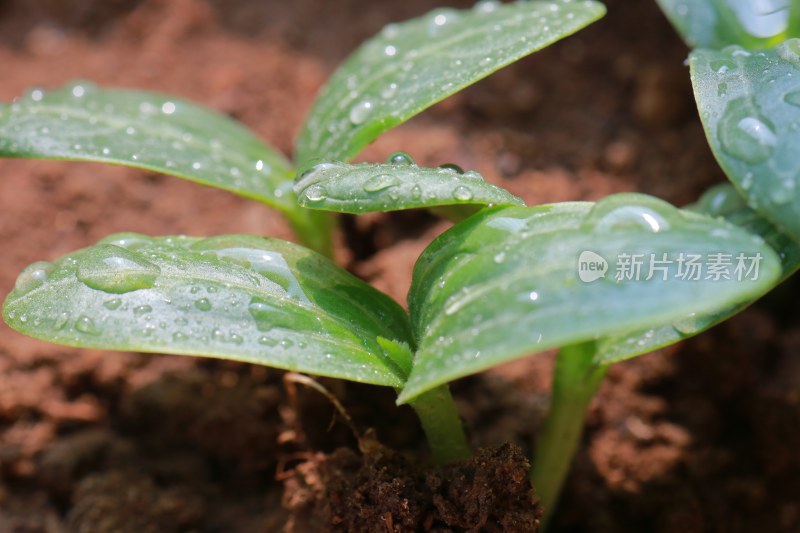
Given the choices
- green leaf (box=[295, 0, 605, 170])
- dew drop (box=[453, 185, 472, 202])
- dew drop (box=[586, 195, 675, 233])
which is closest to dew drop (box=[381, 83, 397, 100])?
green leaf (box=[295, 0, 605, 170])

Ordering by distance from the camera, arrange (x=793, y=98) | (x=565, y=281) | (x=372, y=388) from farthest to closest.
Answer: (x=372, y=388)
(x=793, y=98)
(x=565, y=281)

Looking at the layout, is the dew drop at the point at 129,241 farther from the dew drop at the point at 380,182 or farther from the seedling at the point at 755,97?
the seedling at the point at 755,97

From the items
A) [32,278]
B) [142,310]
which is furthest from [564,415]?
[32,278]

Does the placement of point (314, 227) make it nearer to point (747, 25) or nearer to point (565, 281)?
point (565, 281)

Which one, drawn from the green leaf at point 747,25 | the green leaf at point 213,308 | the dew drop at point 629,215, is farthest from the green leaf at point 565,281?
the green leaf at point 747,25

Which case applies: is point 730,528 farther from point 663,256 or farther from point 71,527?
point 71,527

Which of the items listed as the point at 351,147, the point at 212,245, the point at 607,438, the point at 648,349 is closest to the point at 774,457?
the point at 607,438
